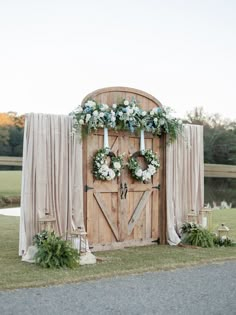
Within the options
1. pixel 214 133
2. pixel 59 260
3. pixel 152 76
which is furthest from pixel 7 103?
pixel 59 260

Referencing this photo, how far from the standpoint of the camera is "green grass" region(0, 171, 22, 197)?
76.6ft

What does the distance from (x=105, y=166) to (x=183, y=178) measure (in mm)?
1876

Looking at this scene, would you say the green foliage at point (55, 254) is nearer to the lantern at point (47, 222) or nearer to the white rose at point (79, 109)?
the lantern at point (47, 222)


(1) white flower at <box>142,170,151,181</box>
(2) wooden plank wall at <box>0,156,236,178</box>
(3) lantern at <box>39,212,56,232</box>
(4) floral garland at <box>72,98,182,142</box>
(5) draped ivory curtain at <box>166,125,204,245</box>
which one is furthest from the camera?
(2) wooden plank wall at <box>0,156,236,178</box>

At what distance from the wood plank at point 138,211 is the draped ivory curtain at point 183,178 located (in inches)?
16.7

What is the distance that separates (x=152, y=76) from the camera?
13711mm

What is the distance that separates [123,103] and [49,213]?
7.20 ft

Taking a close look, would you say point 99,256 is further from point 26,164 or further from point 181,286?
point 181,286

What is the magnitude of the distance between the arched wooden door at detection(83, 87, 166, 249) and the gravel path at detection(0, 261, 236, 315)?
2185 mm

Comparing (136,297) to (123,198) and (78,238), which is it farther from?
(123,198)

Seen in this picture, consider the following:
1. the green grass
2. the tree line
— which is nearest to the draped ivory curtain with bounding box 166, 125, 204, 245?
the green grass

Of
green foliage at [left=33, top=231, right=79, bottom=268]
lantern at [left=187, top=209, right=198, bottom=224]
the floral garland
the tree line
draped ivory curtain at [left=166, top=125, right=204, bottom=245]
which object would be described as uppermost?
the tree line

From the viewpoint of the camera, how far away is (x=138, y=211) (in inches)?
345

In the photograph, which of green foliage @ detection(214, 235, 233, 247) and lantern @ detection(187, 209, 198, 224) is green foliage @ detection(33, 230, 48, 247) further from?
green foliage @ detection(214, 235, 233, 247)
